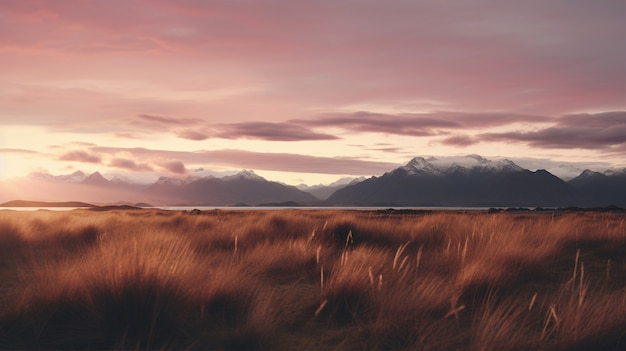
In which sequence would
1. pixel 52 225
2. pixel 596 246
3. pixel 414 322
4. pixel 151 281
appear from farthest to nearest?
pixel 52 225 → pixel 596 246 → pixel 151 281 → pixel 414 322

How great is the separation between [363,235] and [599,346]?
24.4 ft

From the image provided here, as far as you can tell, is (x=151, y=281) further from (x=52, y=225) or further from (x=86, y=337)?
(x=52, y=225)

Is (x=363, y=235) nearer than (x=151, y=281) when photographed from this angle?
No

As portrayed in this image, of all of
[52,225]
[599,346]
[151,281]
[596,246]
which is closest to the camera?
[599,346]

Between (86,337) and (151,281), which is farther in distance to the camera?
(151,281)

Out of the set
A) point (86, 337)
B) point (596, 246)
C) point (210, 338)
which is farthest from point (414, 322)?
point (596, 246)

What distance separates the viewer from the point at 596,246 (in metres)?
10.6

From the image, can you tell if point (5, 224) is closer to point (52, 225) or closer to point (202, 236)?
point (52, 225)

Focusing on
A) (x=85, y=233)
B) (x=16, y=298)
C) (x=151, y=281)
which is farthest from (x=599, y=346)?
(x=85, y=233)

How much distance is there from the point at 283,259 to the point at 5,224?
777 centimetres

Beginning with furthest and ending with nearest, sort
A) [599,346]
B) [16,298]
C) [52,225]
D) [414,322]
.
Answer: [52,225]
[16,298]
[414,322]
[599,346]

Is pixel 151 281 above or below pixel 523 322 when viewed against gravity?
above

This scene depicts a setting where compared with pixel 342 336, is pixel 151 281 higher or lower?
higher

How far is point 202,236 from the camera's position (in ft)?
36.0
